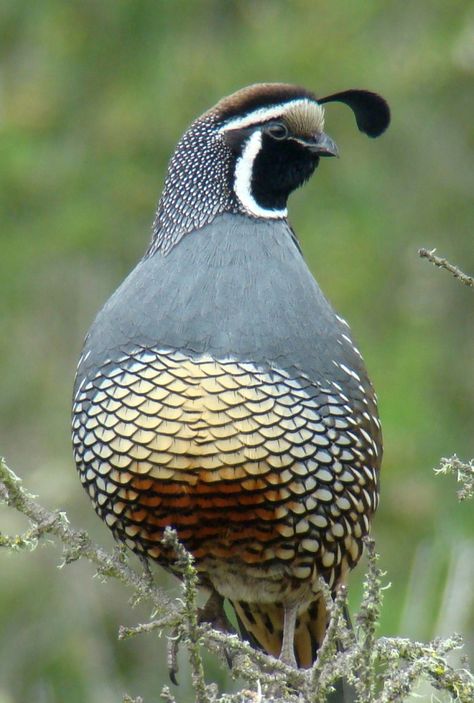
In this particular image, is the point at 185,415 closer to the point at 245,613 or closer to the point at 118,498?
the point at 118,498

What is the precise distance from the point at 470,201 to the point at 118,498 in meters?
4.00

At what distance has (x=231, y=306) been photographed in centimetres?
374

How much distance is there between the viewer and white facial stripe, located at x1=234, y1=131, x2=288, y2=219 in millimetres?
4070

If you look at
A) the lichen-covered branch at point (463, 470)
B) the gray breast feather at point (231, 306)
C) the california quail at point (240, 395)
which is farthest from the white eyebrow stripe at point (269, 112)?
the lichen-covered branch at point (463, 470)

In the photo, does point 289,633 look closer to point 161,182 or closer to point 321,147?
point 321,147

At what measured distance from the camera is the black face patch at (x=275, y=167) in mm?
4078

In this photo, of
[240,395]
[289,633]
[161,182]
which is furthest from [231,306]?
[161,182]

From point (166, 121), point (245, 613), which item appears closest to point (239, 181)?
point (245, 613)

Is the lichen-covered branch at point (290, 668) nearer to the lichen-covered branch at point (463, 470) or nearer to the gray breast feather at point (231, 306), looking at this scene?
the lichen-covered branch at point (463, 470)

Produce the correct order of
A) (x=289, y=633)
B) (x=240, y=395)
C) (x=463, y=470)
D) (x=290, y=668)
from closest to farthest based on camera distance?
1. (x=463, y=470)
2. (x=290, y=668)
3. (x=240, y=395)
4. (x=289, y=633)

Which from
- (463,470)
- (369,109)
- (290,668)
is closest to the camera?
(463,470)

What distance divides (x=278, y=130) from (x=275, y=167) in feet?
0.35

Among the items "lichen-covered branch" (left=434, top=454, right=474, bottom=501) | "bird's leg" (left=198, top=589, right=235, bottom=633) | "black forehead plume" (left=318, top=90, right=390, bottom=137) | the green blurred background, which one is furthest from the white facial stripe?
the green blurred background

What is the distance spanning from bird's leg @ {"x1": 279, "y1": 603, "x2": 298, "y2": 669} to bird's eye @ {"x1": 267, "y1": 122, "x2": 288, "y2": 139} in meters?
1.31
